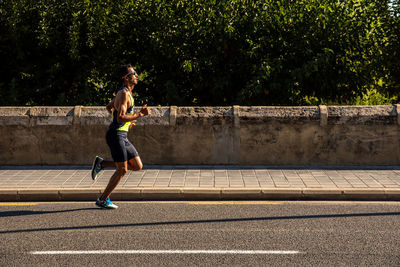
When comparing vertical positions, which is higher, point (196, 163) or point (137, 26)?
point (137, 26)

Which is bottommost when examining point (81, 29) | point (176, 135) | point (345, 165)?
point (345, 165)

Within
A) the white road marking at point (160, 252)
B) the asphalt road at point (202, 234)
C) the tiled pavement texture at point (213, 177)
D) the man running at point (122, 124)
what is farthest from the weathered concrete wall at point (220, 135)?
the white road marking at point (160, 252)

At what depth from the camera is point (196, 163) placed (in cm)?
920

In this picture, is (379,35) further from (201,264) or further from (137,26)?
(201,264)

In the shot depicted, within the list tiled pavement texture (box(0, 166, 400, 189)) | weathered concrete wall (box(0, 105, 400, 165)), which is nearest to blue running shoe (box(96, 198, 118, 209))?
tiled pavement texture (box(0, 166, 400, 189))

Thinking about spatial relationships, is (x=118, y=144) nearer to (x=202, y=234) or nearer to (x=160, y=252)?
(x=202, y=234)

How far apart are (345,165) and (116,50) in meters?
6.60

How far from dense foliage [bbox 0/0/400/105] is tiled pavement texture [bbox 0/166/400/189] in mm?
3062

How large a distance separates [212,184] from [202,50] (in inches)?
200

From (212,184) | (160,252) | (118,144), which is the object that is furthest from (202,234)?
(212,184)

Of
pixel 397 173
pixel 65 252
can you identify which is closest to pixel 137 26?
pixel 397 173

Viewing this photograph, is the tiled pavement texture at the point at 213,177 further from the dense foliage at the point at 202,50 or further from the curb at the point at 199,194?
the dense foliage at the point at 202,50

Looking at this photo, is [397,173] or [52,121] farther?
[52,121]

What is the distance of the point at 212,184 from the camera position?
752 centimetres
